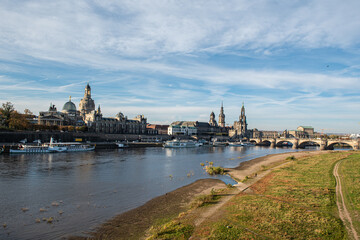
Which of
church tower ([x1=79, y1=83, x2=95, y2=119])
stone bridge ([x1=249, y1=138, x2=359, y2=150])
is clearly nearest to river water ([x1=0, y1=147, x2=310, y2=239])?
stone bridge ([x1=249, y1=138, x2=359, y2=150])

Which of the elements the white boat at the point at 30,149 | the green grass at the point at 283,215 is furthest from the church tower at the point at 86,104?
the green grass at the point at 283,215

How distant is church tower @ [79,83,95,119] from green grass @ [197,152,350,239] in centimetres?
15224

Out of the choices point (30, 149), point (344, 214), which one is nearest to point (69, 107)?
point (30, 149)

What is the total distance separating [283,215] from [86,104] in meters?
160

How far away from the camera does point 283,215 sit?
16.8 meters

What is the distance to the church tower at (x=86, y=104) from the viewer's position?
16075 cm

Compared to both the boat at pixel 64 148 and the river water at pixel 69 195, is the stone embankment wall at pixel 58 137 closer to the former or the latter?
the boat at pixel 64 148

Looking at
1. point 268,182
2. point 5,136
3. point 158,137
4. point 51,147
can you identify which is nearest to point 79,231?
point 268,182

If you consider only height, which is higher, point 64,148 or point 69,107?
point 69,107

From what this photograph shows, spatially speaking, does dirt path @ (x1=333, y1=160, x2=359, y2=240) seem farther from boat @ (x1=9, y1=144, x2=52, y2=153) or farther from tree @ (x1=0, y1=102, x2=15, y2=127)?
tree @ (x1=0, y1=102, x2=15, y2=127)

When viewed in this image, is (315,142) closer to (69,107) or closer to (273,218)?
(273,218)

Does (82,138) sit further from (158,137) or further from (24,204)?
(24,204)

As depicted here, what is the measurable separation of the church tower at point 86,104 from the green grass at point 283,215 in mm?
152240

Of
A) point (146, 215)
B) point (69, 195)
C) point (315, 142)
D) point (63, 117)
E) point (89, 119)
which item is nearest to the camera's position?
point (146, 215)
